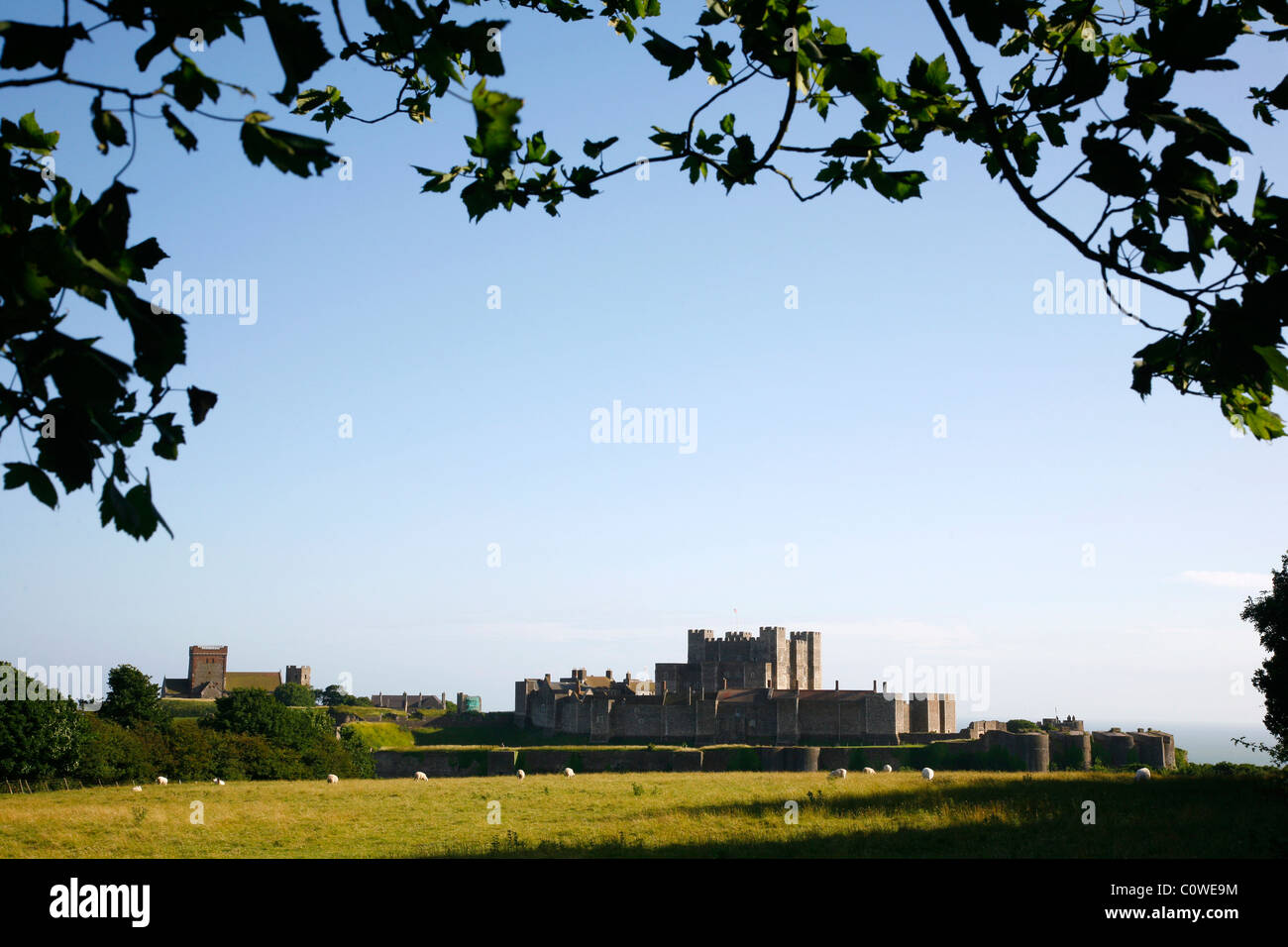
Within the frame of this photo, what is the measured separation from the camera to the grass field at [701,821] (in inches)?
615

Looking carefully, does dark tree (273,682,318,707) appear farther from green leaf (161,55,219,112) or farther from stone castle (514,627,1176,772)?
green leaf (161,55,219,112)

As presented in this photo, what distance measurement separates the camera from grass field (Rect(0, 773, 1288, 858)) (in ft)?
51.3

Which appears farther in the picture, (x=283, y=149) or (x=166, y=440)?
(x=166, y=440)

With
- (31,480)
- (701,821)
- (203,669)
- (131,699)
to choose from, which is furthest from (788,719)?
(203,669)

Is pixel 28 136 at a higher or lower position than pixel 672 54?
lower

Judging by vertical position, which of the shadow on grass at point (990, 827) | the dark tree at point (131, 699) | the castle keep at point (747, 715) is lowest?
the castle keep at point (747, 715)

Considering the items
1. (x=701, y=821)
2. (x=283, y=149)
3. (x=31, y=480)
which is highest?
(x=283, y=149)

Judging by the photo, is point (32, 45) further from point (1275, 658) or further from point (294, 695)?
point (294, 695)

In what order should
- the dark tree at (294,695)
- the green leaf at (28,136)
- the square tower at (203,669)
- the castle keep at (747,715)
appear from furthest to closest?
1. the square tower at (203,669)
2. the dark tree at (294,695)
3. the castle keep at (747,715)
4. the green leaf at (28,136)

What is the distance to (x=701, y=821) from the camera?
19.6 metres

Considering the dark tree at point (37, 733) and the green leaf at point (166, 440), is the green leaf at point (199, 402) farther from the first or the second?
the dark tree at point (37, 733)

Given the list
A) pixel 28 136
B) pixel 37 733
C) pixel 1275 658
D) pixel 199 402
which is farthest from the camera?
pixel 37 733

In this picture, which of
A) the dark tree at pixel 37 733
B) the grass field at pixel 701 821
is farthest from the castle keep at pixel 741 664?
the grass field at pixel 701 821
